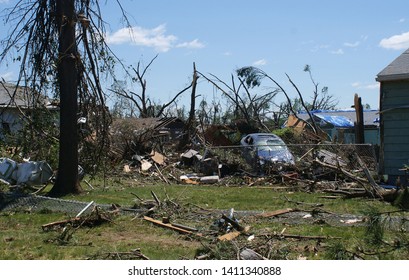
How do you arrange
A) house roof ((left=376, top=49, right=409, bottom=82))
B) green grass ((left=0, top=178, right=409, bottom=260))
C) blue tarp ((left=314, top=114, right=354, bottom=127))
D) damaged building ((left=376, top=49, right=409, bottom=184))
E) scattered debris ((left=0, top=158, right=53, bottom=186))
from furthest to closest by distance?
1. blue tarp ((left=314, top=114, right=354, bottom=127))
2. damaged building ((left=376, top=49, right=409, bottom=184))
3. house roof ((left=376, top=49, right=409, bottom=82))
4. scattered debris ((left=0, top=158, right=53, bottom=186))
5. green grass ((left=0, top=178, right=409, bottom=260))

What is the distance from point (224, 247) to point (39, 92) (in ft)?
28.7

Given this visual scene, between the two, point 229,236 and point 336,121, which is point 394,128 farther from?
point 336,121

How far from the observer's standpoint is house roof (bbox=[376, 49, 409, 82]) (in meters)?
15.0

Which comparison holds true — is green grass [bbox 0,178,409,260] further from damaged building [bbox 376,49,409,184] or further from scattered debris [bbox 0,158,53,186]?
damaged building [bbox 376,49,409,184]

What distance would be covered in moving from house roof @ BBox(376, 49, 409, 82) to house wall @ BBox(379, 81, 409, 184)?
38cm

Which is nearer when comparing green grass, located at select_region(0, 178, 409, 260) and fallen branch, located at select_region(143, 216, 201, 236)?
green grass, located at select_region(0, 178, 409, 260)

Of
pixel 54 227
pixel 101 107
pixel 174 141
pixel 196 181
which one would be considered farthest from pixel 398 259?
pixel 174 141

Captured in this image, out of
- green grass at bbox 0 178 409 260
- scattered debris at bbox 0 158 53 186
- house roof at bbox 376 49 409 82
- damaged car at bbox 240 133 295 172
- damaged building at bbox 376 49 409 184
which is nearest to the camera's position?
green grass at bbox 0 178 409 260

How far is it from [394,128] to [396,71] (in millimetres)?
1699

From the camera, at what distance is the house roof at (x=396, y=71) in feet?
49.3

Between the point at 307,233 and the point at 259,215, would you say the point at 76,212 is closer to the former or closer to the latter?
the point at 259,215

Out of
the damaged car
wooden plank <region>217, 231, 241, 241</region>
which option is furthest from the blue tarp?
wooden plank <region>217, 231, 241, 241</region>

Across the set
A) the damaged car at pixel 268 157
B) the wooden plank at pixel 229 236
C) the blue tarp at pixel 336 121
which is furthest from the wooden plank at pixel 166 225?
the blue tarp at pixel 336 121

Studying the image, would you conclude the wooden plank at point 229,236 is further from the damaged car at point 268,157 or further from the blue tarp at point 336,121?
the blue tarp at point 336,121
